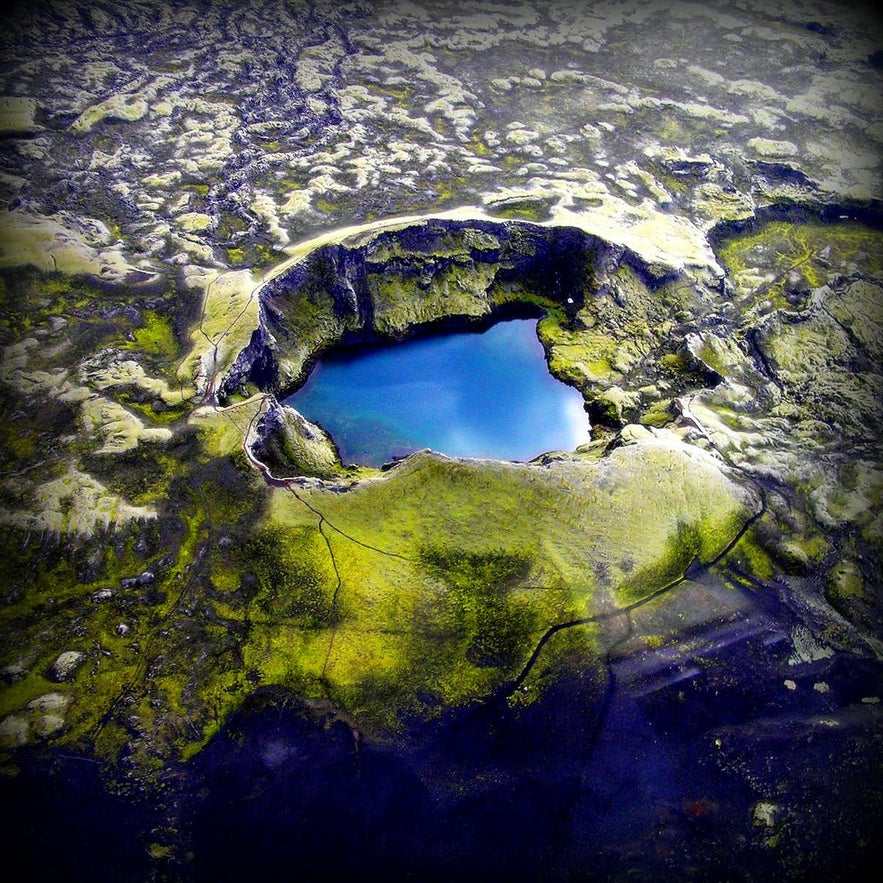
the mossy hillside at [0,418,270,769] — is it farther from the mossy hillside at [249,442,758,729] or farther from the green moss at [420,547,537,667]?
the green moss at [420,547,537,667]

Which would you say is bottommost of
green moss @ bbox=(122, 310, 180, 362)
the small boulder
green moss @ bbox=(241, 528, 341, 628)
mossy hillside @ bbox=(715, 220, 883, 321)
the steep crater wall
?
the small boulder

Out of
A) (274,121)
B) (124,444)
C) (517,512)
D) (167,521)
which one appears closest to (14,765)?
(167,521)

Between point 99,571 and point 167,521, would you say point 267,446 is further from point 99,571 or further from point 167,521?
point 99,571

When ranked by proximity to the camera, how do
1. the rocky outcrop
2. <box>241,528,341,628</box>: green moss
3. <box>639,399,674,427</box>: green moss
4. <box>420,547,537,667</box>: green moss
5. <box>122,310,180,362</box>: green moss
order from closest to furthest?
<box>420,547,537,667</box>: green moss → <box>241,528,341,628</box>: green moss → the rocky outcrop → <box>639,399,674,427</box>: green moss → <box>122,310,180,362</box>: green moss

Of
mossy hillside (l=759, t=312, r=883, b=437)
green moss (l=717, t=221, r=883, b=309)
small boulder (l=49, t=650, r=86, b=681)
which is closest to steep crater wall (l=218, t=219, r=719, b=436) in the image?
green moss (l=717, t=221, r=883, b=309)

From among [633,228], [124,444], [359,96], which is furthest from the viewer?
[359,96]

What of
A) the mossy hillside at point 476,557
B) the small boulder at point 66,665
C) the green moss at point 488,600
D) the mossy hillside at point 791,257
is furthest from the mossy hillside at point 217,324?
the mossy hillside at point 791,257

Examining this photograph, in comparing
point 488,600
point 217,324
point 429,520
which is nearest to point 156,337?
point 217,324

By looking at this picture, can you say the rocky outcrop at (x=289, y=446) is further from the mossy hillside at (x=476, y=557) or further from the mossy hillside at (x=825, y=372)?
the mossy hillside at (x=825, y=372)
